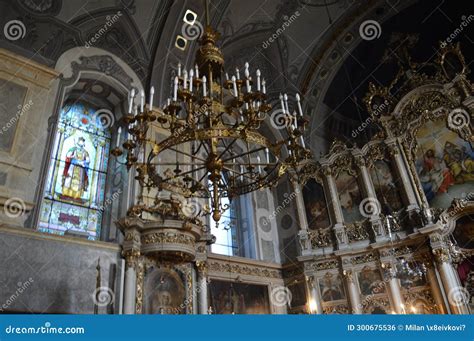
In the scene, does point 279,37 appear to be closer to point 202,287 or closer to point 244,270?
point 244,270

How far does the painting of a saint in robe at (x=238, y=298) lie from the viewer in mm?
9117

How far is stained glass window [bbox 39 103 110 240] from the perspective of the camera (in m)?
8.28

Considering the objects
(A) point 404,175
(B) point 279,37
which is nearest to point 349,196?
(A) point 404,175

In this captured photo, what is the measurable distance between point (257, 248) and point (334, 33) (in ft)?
22.9

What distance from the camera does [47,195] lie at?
27.0 feet

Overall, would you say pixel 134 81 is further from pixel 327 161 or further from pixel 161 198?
pixel 327 161

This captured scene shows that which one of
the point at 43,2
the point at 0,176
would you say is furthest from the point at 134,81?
the point at 0,176

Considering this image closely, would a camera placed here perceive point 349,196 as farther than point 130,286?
Yes
